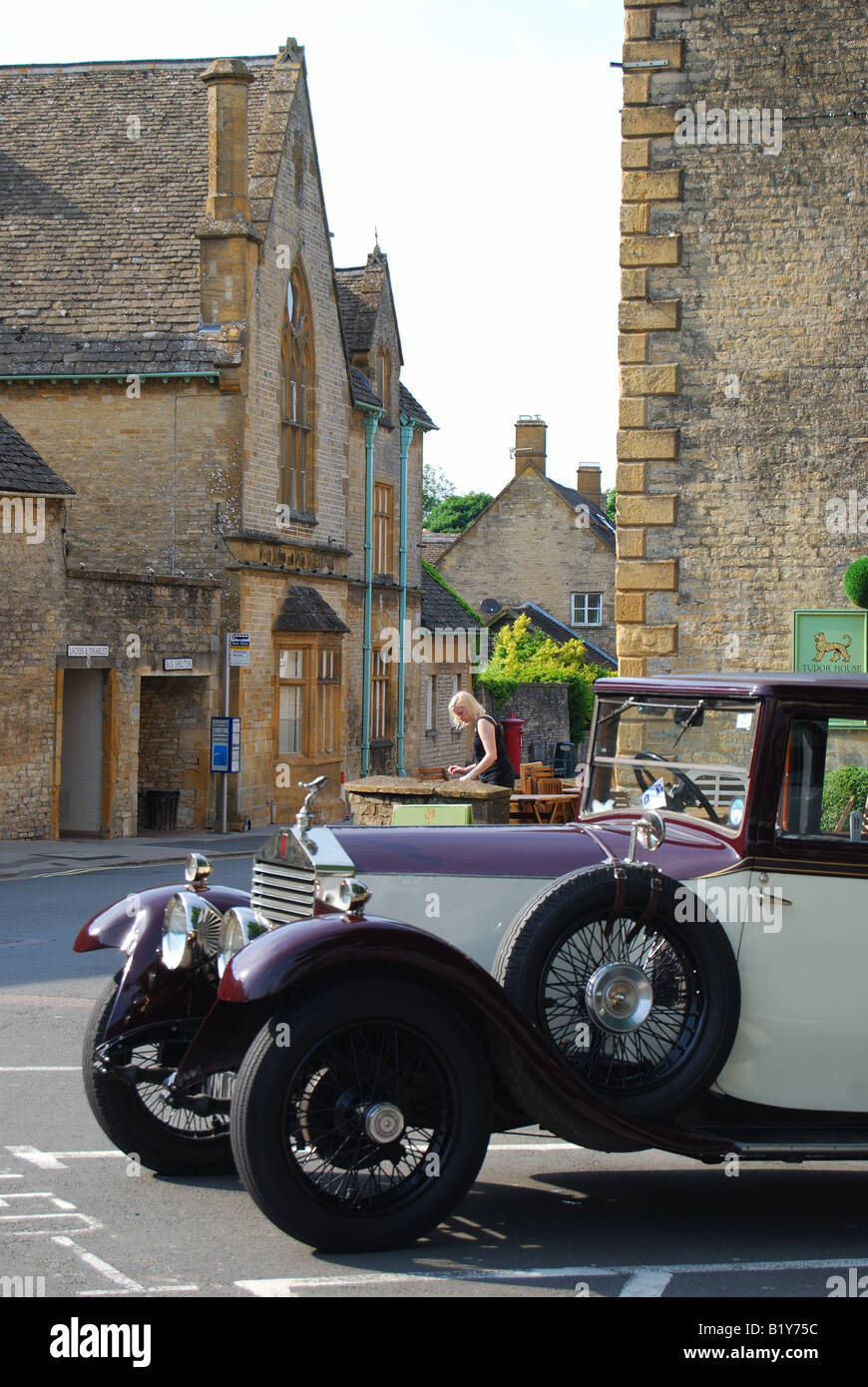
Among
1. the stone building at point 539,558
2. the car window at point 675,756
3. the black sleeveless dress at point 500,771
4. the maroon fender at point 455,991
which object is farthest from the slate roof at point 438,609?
the maroon fender at point 455,991

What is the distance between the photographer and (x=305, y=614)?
27016mm

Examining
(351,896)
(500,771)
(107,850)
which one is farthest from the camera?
(107,850)

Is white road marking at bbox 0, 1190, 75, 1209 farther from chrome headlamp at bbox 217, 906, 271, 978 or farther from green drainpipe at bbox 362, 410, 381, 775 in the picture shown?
green drainpipe at bbox 362, 410, 381, 775

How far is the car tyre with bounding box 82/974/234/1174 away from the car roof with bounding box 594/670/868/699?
2553 mm

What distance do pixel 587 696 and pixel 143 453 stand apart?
65.9ft

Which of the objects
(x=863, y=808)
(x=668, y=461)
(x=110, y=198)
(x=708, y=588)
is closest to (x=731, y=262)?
(x=668, y=461)

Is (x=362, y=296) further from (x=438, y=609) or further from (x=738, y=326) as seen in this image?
(x=738, y=326)

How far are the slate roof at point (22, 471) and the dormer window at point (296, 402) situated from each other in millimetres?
6335

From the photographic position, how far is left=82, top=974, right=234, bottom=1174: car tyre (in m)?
6.22

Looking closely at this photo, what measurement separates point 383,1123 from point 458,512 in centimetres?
9268

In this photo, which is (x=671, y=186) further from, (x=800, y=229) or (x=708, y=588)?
(x=708, y=588)

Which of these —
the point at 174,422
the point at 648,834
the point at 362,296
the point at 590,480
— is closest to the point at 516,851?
the point at 648,834

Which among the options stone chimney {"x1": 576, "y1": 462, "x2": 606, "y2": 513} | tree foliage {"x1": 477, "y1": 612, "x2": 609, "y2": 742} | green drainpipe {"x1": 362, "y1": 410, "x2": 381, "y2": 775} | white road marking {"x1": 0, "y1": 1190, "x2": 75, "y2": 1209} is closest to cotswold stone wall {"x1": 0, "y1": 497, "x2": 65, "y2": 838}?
green drainpipe {"x1": 362, "y1": 410, "x2": 381, "y2": 775}

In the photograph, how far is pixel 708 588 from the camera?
15297 millimetres
